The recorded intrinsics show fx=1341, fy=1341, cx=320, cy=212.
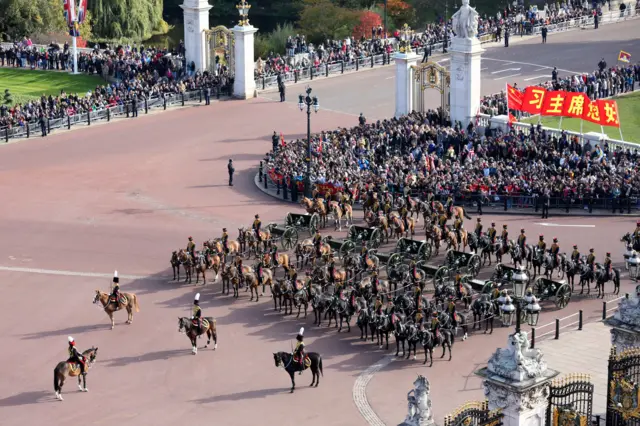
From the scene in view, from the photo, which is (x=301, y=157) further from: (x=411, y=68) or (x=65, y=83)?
(x=65, y=83)

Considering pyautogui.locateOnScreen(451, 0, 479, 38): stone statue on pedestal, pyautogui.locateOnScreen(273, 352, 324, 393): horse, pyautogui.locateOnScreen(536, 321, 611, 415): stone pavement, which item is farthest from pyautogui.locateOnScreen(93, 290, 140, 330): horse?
pyautogui.locateOnScreen(451, 0, 479, 38): stone statue on pedestal

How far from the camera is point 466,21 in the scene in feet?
205

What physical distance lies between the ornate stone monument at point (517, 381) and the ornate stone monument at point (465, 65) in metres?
38.5

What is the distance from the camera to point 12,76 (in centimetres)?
8181

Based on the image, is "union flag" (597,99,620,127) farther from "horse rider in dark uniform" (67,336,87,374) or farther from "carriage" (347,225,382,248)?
"horse rider in dark uniform" (67,336,87,374)

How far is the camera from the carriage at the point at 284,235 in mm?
48656

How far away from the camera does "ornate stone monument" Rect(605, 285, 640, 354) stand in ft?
96.9

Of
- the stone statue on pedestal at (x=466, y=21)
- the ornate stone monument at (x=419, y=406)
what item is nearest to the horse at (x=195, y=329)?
the ornate stone monument at (x=419, y=406)

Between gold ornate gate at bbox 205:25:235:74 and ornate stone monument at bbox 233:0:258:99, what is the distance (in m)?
1.55

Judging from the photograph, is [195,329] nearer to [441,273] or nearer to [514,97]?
[441,273]

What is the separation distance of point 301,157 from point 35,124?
54.9 feet

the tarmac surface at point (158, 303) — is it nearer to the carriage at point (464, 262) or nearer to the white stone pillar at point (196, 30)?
the carriage at point (464, 262)

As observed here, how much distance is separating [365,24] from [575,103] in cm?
3583

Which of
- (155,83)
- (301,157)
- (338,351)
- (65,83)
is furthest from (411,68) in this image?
(338,351)
